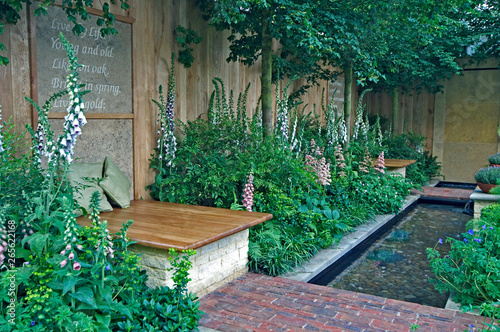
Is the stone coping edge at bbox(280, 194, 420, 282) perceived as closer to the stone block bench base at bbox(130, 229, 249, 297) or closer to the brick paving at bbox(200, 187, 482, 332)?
the brick paving at bbox(200, 187, 482, 332)

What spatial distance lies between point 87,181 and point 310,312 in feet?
7.42

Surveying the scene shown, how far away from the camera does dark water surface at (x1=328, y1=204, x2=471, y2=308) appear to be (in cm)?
423

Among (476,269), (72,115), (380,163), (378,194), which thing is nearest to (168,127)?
(72,115)

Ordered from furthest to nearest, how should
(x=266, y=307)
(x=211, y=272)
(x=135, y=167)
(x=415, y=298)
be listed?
(x=135, y=167) < (x=415, y=298) < (x=211, y=272) < (x=266, y=307)

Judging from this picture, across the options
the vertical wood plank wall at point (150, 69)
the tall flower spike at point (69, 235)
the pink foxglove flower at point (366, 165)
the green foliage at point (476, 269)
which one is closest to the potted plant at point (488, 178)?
the pink foxglove flower at point (366, 165)

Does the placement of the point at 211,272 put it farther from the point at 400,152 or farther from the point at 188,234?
the point at 400,152

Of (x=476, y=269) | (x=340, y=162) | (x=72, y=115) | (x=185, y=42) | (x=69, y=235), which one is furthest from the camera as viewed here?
(x=340, y=162)

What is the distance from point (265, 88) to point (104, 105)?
214 centimetres

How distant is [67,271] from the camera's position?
2625mm

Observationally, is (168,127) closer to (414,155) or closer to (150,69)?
(150,69)

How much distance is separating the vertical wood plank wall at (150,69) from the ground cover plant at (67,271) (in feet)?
2.79

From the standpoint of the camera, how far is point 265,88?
237 inches

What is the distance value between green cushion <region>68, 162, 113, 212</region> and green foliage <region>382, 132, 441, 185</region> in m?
7.05

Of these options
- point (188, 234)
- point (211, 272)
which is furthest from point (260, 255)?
point (188, 234)
